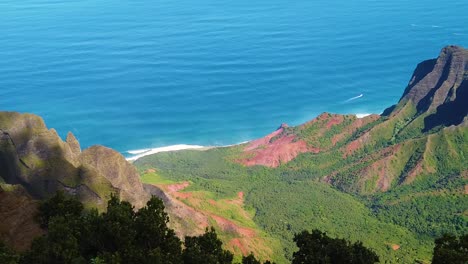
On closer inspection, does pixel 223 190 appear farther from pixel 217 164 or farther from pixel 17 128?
pixel 17 128

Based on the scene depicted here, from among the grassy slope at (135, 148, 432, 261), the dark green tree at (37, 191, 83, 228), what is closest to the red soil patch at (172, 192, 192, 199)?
the grassy slope at (135, 148, 432, 261)

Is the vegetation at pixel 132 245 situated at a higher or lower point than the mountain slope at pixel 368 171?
lower

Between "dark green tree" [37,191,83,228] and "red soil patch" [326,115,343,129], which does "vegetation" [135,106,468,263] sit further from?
"dark green tree" [37,191,83,228]

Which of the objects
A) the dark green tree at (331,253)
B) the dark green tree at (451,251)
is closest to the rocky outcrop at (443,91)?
the dark green tree at (451,251)

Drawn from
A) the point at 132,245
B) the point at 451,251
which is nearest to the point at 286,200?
the point at 451,251

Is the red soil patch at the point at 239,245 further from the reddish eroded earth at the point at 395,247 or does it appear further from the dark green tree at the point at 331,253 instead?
the dark green tree at the point at 331,253

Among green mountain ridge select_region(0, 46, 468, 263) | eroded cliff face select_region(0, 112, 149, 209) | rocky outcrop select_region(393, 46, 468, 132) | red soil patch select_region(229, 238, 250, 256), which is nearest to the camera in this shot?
eroded cliff face select_region(0, 112, 149, 209)
